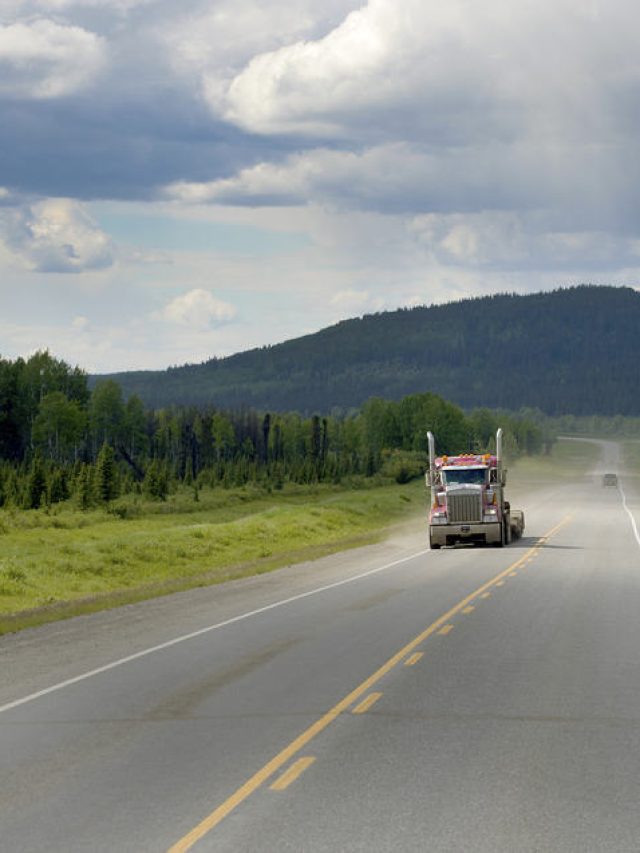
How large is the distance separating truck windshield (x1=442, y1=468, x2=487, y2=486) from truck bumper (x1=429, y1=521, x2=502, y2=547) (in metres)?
1.51

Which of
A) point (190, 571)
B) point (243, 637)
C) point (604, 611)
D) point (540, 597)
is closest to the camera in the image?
point (243, 637)

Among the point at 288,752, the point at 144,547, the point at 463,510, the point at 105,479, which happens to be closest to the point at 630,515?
the point at 463,510

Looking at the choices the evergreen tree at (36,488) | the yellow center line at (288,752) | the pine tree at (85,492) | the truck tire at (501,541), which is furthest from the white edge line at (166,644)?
the evergreen tree at (36,488)

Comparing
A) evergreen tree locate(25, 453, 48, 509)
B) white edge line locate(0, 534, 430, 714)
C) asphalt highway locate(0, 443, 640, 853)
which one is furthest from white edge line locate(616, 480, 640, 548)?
evergreen tree locate(25, 453, 48, 509)

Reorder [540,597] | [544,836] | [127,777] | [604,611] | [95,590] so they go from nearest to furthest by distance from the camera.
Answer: [544,836] → [127,777] → [604,611] → [540,597] → [95,590]

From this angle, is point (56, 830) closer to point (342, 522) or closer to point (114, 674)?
point (114, 674)

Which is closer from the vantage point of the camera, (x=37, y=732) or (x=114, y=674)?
(x=37, y=732)

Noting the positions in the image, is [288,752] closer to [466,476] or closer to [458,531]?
[458,531]

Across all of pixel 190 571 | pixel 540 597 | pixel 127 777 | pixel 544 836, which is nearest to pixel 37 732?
pixel 127 777

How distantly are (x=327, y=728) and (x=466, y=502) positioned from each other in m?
32.3

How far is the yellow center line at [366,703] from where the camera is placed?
44.9 ft

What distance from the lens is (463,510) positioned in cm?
4484

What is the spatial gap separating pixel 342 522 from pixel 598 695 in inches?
2002

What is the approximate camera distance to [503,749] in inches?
456
